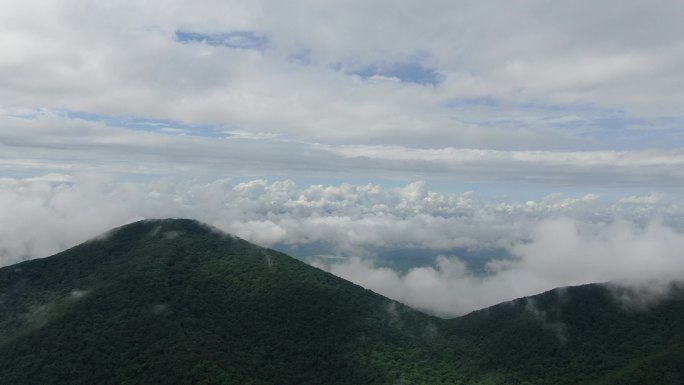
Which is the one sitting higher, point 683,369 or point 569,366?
point 683,369

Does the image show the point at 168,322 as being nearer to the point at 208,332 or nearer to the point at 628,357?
the point at 208,332

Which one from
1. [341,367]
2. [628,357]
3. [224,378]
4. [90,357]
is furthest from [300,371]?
[628,357]

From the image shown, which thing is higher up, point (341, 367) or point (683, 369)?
point (683, 369)

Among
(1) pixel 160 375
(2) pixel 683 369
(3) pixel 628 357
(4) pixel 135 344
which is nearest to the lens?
(2) pixel 683 369

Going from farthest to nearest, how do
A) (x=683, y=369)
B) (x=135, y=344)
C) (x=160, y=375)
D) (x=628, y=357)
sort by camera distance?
(x=628, y=357) < (x=135, y=344) < (x=160, y=375) < (x=683, y=369)

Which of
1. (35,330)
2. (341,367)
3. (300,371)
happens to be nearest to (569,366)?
(341,367)

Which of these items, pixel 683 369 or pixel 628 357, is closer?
pixel 683 369

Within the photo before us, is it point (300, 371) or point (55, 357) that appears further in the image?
point (300, 371)

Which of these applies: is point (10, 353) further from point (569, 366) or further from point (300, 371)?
point (569, 366)

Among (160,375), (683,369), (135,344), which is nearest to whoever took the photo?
(683,369)
